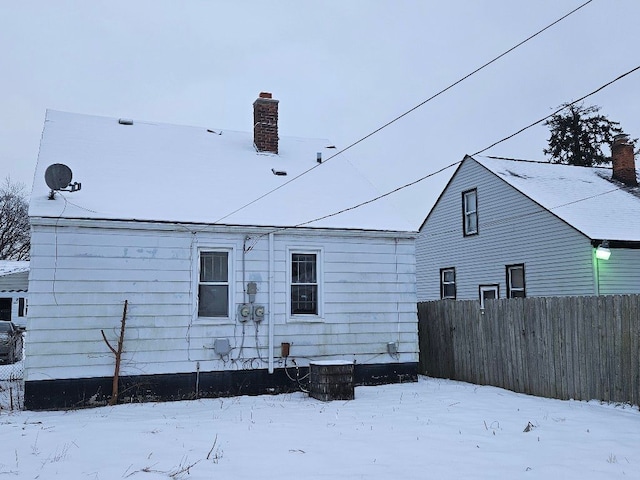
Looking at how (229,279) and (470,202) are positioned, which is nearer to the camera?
(229,279)

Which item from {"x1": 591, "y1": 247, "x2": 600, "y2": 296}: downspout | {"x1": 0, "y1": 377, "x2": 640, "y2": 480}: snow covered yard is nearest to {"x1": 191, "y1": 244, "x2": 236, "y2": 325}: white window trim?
{"x1": 0, "y1": 377, "x2": 640, "y2": 480}: snow covered yard

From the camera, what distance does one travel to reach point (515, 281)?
1983 centimetres

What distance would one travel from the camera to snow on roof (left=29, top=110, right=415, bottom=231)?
11641mm

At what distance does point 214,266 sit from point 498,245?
1166 cm

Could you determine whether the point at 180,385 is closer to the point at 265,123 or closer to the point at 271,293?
the point at 271,293

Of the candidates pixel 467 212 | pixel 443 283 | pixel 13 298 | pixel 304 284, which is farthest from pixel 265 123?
pixel 13 298

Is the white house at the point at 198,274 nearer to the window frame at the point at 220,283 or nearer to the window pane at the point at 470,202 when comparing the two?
the window frame at the point at 220,283

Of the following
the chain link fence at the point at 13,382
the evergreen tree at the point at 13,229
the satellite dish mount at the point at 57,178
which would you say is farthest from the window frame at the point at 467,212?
the evergreen tree at the point at 13,229

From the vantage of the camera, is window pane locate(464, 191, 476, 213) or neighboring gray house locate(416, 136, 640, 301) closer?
neighboring gray house locate(416, 136, 640, 301)

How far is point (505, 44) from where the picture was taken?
8.32 meters

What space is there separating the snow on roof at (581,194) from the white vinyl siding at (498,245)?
1.26 feet

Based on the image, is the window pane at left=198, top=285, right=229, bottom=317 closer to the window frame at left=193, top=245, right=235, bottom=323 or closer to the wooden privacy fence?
the window frame at left=193, top=245, right=235, bottom=323

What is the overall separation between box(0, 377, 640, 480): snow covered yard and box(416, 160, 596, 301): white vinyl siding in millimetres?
7639

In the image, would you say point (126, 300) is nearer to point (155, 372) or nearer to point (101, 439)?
point (155, 372)
